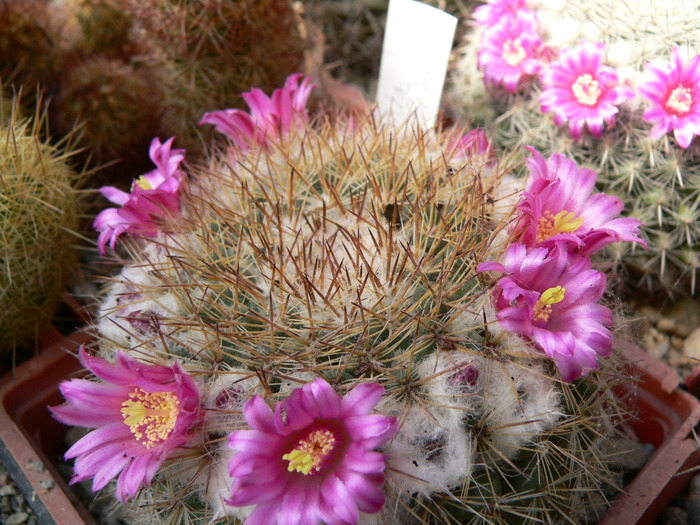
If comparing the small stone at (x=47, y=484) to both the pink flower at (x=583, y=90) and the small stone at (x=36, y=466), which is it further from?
the pink flower at (x=583, y=90)

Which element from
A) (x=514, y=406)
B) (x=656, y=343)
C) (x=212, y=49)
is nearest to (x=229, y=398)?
(x=514, y=406)

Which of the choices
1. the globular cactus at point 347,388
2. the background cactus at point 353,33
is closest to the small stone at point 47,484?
the globular cactus at point 347,388

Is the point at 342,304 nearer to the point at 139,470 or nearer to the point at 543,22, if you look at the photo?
the point at 139,470

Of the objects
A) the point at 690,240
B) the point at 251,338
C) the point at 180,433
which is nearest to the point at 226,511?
the point at 180,433

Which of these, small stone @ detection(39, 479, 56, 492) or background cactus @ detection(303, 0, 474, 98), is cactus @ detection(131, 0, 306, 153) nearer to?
background cactus @ detection(303, 0, 474, 98)

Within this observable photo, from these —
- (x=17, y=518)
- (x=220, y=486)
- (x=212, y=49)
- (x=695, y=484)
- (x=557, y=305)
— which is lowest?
(x=17, y=518)

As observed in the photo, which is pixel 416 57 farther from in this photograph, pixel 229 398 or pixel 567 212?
pixel 229 398
